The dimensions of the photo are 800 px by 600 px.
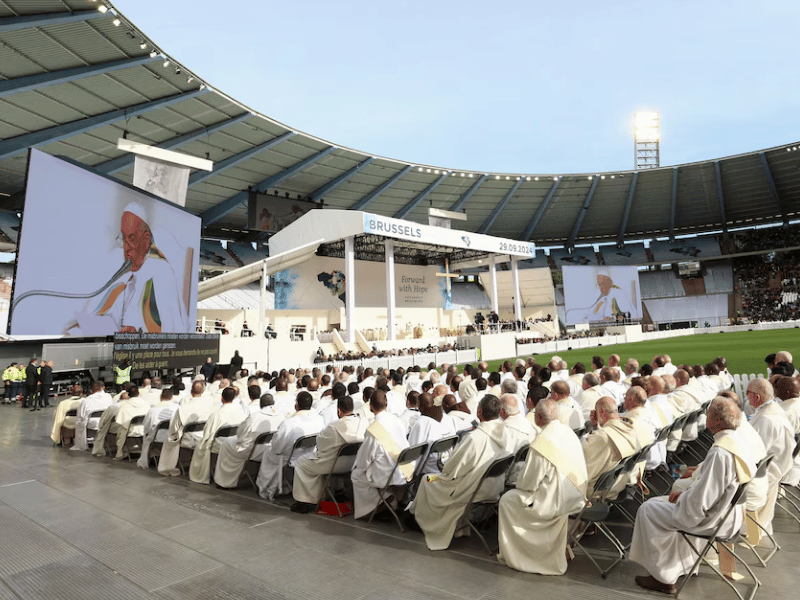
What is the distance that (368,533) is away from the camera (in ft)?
16.9

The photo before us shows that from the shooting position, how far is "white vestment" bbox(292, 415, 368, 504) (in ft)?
19.1

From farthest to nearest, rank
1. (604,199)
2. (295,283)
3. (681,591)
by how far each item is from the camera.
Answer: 1. (604,199)
2. (295,283)
3. (681,591)

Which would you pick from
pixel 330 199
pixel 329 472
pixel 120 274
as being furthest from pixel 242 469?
pixel 330 199

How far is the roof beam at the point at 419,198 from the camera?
45.7m

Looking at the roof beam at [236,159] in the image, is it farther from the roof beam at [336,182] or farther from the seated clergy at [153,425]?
the seated clergy at [153,425]

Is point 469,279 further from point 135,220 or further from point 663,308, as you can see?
point 135,220

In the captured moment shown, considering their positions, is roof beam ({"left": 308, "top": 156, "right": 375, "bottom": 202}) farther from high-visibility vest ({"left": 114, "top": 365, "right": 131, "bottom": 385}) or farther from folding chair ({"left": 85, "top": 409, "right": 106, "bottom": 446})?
folding chair ({"left": 85, "top": 409, "right": 106, "bottom": 446})

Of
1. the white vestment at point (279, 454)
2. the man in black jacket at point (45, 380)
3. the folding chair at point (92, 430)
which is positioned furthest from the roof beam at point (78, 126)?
the white vestment at point (279, 454)

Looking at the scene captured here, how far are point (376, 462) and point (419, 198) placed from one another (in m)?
44.9

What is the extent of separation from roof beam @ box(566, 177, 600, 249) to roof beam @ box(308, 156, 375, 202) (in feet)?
72.8

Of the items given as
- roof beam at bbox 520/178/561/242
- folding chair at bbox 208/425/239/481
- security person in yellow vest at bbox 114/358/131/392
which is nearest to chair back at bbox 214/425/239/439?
folding chair at bbox 208/425/239/481

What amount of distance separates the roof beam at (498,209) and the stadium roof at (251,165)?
14 cm

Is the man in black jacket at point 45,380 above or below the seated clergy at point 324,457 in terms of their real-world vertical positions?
above

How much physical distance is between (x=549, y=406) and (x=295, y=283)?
32.4 m
